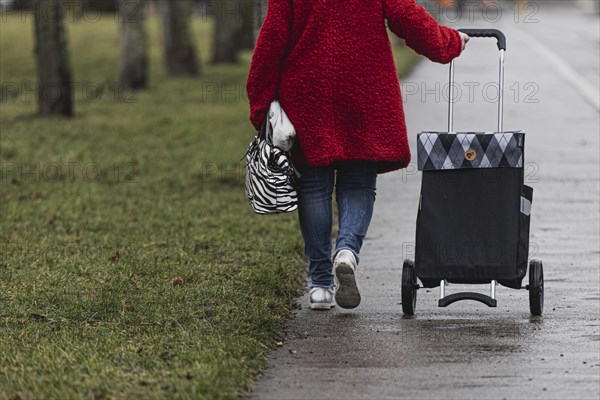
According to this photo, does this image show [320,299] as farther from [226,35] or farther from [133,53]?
[226,35]

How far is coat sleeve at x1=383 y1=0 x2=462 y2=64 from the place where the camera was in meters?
5.98

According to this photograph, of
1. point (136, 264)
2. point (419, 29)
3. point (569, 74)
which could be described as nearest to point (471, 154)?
point (419, 29)

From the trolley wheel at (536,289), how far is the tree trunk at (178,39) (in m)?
20.3

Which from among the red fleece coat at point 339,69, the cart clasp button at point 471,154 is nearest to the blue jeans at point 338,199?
the red fleece coat at point 339,69

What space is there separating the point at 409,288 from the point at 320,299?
499 mm

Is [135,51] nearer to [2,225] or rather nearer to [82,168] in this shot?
[82,168]

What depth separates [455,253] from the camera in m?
6.04

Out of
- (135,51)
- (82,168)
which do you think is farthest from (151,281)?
(135,51)

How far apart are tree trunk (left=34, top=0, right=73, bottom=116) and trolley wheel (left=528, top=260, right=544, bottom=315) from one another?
1188 centimetres

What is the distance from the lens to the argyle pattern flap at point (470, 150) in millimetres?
5949

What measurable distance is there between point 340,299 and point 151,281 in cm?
130

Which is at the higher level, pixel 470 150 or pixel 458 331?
pixel 470 150

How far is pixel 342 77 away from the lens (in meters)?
6.07

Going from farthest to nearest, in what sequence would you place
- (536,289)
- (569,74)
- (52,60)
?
(569,74)
(52,60)
(536,289)
